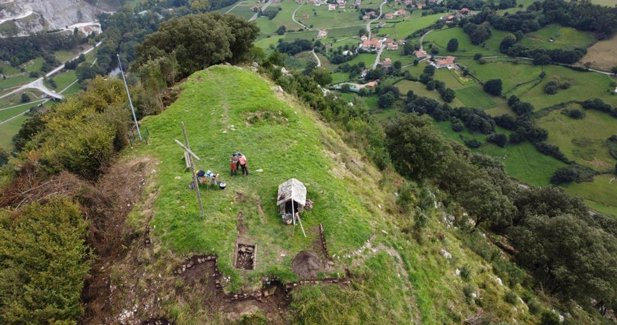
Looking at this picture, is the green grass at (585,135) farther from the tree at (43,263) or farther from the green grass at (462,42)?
the tree at (43,263)

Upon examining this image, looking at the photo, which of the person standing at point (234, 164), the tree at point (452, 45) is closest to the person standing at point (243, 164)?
the person standing at point (234, 164)

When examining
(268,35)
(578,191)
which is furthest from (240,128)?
(268,35)

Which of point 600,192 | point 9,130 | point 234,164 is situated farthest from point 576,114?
point 9,130

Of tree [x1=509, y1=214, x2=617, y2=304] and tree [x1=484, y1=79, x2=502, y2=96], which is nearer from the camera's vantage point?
tree [x1=509, y1=214, x2=617, y2=304]

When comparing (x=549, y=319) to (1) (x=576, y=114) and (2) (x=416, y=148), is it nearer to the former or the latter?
(2) (x=416, y=148)

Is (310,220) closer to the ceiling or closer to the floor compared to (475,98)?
closer to the ceiling

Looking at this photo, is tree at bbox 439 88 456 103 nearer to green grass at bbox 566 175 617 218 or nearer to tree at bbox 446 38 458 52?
tree at bbox 446 38 458 52

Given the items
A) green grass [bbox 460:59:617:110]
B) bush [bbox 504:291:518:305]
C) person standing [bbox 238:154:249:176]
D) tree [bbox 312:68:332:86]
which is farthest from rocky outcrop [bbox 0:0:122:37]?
bush [bbox 504:291:518:305]
